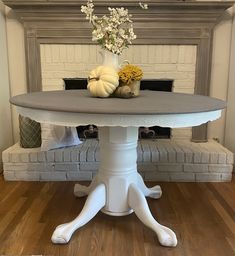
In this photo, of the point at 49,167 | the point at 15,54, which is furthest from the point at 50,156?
the point at 15,54

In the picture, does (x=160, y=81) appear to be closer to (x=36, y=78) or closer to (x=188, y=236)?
(x=36, y=78)

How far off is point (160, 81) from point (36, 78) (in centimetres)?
104

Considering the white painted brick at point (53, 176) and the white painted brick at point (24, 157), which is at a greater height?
the white painted brick at point (24, 157)

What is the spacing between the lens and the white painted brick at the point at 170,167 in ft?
7.54

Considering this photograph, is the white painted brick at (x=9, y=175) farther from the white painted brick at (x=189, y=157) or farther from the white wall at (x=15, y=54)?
the white painted brick at (x=189, y=157)

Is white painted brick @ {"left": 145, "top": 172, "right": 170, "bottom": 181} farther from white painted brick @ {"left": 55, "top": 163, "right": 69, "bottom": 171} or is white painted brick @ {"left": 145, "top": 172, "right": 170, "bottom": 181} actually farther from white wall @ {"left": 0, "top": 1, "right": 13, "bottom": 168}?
white wall @ {"left": 0, "top": 1, "right": 13, "bottom": 168}

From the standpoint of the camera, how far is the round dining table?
121 cm

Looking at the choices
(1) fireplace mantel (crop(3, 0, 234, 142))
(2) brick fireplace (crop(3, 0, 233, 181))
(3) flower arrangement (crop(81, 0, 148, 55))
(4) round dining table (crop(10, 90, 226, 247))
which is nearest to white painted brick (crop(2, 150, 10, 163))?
(2) brick fireplace (crop(3, 0, 233, 181))

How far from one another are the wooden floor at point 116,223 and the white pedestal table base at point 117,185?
0.27 feet

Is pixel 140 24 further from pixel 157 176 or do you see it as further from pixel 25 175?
pixel 25 175

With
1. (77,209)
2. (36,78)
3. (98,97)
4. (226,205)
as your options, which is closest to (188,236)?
(226,205)

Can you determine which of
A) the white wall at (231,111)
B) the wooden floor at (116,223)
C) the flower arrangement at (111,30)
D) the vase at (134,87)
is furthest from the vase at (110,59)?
the white wall at (231,111)

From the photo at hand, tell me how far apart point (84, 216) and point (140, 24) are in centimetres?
157

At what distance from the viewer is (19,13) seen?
2.37 meters
